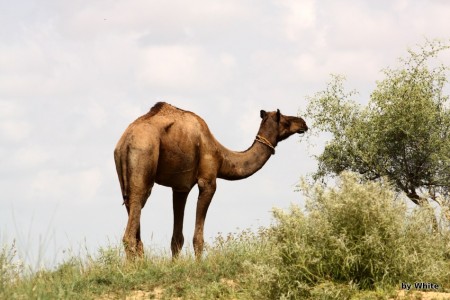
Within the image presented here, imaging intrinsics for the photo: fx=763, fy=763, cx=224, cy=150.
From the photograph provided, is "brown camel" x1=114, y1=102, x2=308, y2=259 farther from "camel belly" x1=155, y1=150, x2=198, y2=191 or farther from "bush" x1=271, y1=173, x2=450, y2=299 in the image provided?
"bush" x1=271, y1=173, x2=450, y2=299

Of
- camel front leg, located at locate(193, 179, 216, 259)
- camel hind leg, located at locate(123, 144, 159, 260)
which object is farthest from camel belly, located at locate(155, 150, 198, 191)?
camel hind leg, located at locate(123, 144, 159, 260)

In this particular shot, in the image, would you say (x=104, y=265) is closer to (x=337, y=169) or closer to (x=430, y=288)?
(x=430, y=288)

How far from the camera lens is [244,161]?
18.4 metres

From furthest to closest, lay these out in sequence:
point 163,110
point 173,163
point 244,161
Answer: point 244,161 < point 163,110 < point 173,163

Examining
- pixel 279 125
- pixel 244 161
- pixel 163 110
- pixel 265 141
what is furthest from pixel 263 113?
pixel 163 110

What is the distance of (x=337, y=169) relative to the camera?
27000 millimetres

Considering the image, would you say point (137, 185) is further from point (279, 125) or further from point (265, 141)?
point (279, 125)

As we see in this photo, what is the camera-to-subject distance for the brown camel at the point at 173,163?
15391mm

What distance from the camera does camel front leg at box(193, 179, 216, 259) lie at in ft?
53.8

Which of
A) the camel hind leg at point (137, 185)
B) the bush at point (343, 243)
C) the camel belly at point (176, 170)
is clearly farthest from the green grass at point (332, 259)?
the camel belly at point (176, 170)

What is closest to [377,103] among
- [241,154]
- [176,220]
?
[241,154]

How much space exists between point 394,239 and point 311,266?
4.48 ft

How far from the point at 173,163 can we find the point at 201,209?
47.3 inches

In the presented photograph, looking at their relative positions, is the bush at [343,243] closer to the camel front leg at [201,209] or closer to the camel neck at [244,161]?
the camel front leg at [201,209]
